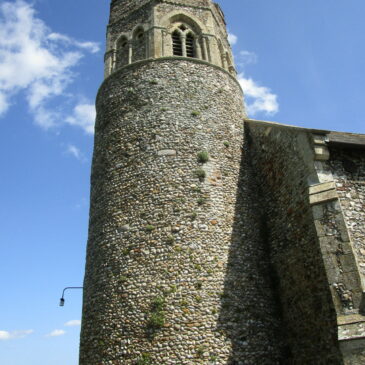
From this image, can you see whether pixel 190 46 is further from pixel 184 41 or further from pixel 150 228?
pixel 150 228

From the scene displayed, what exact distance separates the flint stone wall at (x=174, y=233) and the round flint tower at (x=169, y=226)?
0.03 metres

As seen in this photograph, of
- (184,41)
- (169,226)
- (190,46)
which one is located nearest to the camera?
(169,226)

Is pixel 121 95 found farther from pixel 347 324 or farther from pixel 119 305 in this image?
pixel 347 324

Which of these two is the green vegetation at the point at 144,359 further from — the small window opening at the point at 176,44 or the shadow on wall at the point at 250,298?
the small window opening at the point at 176,44

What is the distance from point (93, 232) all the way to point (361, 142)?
803cm

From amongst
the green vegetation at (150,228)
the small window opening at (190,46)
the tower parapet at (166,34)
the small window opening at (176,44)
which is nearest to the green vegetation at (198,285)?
the green vegetation at (150,228)

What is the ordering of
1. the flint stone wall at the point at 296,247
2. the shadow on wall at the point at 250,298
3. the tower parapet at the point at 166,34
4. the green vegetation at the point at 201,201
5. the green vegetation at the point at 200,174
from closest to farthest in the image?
the flint stone wall at the point at 296,247, the shadow on wall at the point at 250,298, the green vegetation at the point at 201,201, the green vegetation at the point at 200,174, the tower parapet at the point at 166,34

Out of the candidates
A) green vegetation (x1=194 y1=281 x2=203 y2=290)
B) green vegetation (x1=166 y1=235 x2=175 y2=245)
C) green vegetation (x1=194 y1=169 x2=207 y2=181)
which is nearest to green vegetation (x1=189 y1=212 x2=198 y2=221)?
green vegetation (x1=166 y1=235 x2=175 y2=245)

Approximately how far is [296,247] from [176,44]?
1000cm

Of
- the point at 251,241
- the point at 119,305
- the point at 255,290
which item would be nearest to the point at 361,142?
the point at 251,241

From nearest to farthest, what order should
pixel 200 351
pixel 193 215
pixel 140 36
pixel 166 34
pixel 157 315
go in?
pixel 200 351, pixel 157 315, pixel 193 215, pixel 166 34, pixel 140 36

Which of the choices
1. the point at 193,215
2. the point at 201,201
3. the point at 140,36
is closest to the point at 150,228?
the point at 193,215

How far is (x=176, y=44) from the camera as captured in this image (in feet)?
51.5

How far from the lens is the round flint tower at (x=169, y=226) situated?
9.02m
